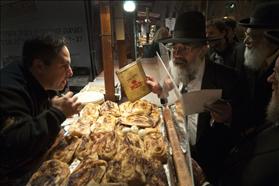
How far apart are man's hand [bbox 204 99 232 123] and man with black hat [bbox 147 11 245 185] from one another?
0.27 meters

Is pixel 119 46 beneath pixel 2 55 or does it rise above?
above

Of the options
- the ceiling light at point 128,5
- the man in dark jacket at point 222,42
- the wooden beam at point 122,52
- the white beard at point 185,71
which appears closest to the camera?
the white beard at point 185,71

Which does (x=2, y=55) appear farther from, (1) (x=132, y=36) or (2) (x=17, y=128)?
(2) (x=17, y=128)

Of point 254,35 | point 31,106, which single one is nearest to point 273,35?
point 254,35

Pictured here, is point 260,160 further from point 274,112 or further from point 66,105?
point 66,105

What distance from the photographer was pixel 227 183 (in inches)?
61.5

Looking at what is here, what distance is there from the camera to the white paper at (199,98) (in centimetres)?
152

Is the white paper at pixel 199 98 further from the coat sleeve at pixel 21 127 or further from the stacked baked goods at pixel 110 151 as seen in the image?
the coat sleeve at pixel 21 127

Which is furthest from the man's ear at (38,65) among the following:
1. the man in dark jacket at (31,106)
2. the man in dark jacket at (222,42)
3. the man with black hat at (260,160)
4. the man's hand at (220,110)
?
the man in dark jacket at (222,42)

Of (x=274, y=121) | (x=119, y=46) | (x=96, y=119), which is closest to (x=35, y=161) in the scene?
(x=96, y=119)

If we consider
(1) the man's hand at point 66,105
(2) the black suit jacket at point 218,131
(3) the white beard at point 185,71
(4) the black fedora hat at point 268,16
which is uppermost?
(4) the black fedora hat at point 268,16

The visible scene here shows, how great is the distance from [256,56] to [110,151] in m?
2.16

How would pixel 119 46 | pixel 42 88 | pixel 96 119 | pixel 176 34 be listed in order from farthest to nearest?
pixel 119 46 → pixel 176 34 → pixel 96 119 → pixel 42 88

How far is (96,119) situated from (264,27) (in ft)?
6.48
